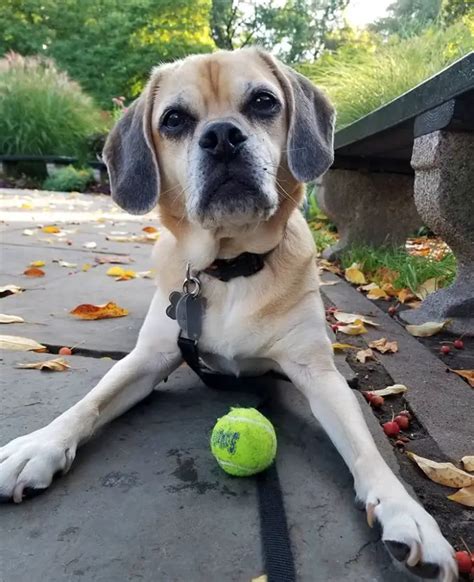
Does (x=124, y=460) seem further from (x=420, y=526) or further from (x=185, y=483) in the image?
(x=420, y=526)

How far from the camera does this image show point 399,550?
115 centimetres

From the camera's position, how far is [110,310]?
292 centimetres

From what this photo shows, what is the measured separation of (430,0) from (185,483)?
19.3 m

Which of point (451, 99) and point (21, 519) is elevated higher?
point (451, 99)

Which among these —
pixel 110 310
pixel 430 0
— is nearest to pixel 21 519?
pixel 110 310

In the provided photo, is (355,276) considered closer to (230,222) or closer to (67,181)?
(230,222)

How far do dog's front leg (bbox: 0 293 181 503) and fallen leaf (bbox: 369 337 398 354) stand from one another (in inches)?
40.5

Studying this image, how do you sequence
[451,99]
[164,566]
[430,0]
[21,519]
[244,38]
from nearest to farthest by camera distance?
[164,566], [21,519], [451,99], [430,0], [244,38]

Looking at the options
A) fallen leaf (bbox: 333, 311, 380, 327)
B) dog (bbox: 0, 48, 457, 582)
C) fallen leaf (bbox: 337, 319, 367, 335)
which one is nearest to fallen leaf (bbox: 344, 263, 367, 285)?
fallen leaf (bbox: 333, 311, 380, 327)

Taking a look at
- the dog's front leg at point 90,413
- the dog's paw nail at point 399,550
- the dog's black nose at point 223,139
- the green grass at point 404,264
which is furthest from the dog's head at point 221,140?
the green grass at point 404,264

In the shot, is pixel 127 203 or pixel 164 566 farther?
pixel 127 203

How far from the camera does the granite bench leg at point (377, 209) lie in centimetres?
503

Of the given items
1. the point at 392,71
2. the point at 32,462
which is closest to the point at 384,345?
the point at 32,462

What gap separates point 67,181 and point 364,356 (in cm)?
1121
